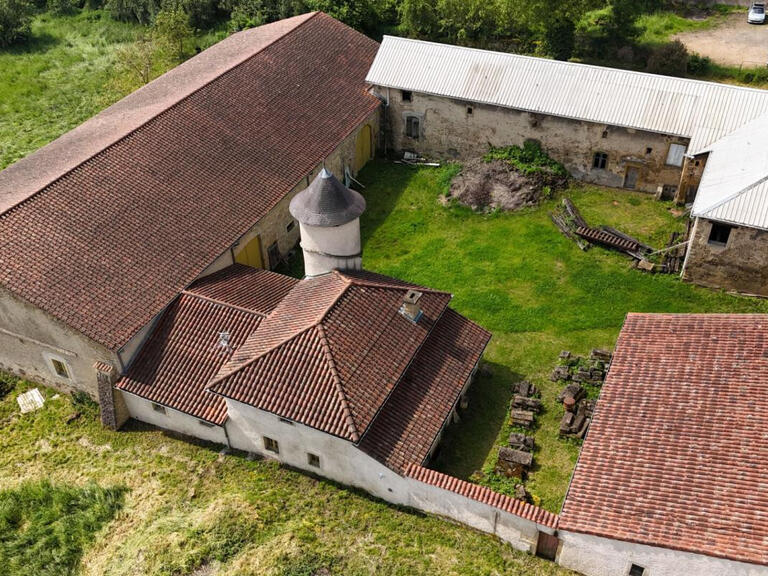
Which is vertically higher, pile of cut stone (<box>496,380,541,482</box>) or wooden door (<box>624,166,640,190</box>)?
wooden door (<box>624,166,640,190</box>)

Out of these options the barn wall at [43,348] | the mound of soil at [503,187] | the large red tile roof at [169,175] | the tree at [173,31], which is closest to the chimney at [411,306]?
the large red tile roof at [169,175]

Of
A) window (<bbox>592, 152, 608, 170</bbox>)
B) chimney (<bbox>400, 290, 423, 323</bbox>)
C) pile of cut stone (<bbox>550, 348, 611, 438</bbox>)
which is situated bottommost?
pile of cut stone (<bbox>550, 348, 611, 438</bbox>)

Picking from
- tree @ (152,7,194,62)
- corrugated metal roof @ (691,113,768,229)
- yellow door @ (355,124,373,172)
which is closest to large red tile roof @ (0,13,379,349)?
yellow door @ (355,124,373,172)

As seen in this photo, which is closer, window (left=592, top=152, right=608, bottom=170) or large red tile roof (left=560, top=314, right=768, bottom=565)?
large red tile roof (left=560, top=314, right=768, bottom=565)

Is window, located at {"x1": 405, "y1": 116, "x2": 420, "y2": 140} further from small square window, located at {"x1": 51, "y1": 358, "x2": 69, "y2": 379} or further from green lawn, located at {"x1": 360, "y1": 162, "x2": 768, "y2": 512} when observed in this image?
small square window, located at {"x1": 51, "y1": 358, "x2": 69, "y2": 379}

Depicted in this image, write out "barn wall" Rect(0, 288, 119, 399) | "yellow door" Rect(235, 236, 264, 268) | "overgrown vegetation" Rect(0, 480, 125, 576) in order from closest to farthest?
"overgrown vegetation" Rect(0, 480, 125, 576)
"barn wall" Rect(0, 288, 119, 399)
"yellow door" Rect(235, 236, 264, 268)

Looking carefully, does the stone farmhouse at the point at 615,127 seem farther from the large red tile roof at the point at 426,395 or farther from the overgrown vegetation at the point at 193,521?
the overgrown vegetation at the point at 193,521
